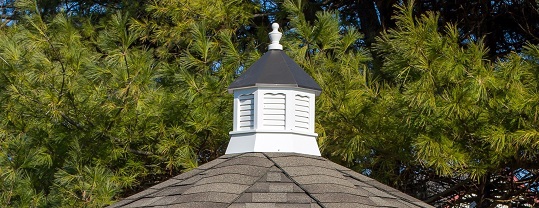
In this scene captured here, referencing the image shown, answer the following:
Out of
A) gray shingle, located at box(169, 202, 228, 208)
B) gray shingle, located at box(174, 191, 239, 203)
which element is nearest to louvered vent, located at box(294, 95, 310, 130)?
gray shingle, located at box(174, 191, 239, 203)

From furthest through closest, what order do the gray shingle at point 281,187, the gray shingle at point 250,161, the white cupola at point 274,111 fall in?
the white cupola at point 274,111, the gray shingle at point 250,161, the gray shingle at point 281,187

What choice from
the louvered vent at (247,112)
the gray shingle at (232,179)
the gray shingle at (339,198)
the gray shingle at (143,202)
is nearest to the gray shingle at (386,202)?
the gray shingle at (339,198)

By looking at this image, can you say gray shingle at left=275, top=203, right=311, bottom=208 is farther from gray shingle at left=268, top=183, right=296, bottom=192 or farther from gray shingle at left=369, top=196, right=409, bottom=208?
gray shingle at left=369, top=196, right=409, bottom=208

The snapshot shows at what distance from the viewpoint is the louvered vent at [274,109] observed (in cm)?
600

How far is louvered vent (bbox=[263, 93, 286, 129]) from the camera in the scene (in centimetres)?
600

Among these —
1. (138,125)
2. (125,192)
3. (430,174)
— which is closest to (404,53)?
(430,174)

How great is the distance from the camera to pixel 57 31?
10.0 meters

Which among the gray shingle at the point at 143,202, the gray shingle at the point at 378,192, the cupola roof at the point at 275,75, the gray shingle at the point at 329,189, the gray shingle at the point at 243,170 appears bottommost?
the gray shingle at the point at 143,202

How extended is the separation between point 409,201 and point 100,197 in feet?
10.9

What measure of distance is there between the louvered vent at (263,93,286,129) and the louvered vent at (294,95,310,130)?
92 millimetres

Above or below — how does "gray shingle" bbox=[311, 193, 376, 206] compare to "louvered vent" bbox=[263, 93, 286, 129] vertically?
below

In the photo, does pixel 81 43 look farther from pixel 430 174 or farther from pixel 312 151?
pixel 312 151

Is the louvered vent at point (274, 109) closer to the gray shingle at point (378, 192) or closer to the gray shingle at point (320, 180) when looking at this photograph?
the gray shingle at point (320, 180)

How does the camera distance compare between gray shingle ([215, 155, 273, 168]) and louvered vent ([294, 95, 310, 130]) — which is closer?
gray shingle ([215, 155, 273, 168])
